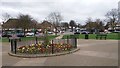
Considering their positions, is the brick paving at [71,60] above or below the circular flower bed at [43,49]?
below

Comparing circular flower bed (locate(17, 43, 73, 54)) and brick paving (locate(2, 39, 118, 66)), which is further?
circular flower bed (locate(17, 43, 73, 54))

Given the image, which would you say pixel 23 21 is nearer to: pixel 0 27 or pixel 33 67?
pixel 0 27

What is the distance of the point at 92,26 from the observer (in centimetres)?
8600

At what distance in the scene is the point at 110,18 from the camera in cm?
8031

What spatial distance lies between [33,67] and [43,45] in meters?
6.40

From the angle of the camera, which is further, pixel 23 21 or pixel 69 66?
pixel 23 21

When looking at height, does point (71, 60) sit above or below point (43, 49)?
below

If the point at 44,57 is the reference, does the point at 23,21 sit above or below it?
above

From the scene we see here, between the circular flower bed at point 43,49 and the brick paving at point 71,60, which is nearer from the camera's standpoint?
the brick paving at point 71,60

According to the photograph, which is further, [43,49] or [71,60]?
[43,49]

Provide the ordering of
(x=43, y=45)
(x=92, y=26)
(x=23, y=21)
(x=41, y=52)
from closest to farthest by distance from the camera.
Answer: (x=41, y=52), (x=43, y=45), (x=23, y=21), (x=92, y=26)

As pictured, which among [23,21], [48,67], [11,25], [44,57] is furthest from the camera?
[11,25]

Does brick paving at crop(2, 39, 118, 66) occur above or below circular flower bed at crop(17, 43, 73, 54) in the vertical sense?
below

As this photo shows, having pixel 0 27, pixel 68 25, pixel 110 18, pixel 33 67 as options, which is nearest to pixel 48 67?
pixel 33 67
